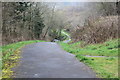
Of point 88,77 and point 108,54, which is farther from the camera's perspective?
point 108,54

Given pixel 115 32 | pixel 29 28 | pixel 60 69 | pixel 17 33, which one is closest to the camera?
pixel 60 69

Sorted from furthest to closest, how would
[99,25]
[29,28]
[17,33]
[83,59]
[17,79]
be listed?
[29,28] < [17,33] < [99,25] < [83,59] < [17,79]

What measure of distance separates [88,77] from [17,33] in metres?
28.2

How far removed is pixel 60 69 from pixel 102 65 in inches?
82.3

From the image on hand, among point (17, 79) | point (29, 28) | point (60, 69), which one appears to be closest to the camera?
point (17, 79)

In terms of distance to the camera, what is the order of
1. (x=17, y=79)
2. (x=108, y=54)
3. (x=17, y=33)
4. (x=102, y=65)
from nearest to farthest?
(x=17, y=79)
(x=102, y=65)
(x=108, y=54)
(x=17, y=33)

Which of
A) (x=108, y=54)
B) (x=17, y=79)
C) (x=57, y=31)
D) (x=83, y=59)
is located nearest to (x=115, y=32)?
(x=108, y=54)

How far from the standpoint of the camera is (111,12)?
30734 mm

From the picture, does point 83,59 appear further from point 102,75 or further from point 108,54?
point 102,75

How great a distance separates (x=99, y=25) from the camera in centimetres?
1983

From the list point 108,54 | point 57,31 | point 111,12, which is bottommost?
point 57,31

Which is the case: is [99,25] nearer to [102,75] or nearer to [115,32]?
[115,32]

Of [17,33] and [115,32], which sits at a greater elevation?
[115,32]

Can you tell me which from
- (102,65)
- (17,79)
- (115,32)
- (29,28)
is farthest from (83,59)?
(29,28)
